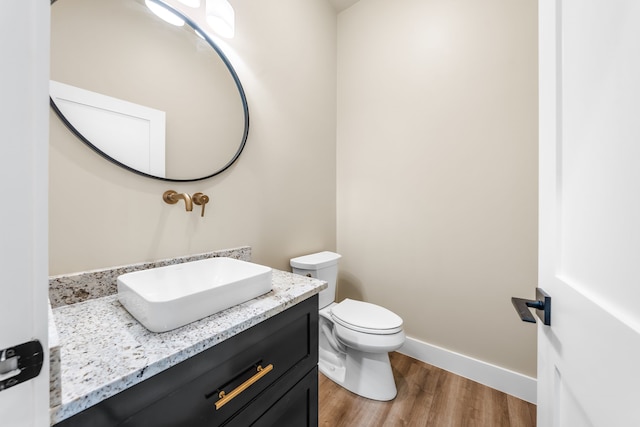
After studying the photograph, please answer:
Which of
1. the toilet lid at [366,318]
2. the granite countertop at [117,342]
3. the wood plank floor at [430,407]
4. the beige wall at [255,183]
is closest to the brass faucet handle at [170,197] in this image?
the beige wall at [255,183]

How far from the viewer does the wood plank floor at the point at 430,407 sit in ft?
4.10

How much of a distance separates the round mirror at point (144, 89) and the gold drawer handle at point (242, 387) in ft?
2.70

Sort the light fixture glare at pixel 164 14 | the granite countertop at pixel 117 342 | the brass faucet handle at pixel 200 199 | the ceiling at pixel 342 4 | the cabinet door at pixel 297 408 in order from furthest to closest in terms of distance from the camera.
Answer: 1. the ceiling at pixel 342 4
2. the brass faucet handle at pixel 200 199
3. the light fixture glare at pixel 164 14
4. the cabinet door at pixel 297 408
5. the granite countertop at pixel 117 342

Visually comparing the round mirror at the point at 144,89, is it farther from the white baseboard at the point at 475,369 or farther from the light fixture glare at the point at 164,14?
the white baseboard at the point at 475,369

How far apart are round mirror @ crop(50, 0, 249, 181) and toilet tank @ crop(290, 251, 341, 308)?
749mm

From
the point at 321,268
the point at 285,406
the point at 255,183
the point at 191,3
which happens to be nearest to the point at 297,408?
the point at 285,406

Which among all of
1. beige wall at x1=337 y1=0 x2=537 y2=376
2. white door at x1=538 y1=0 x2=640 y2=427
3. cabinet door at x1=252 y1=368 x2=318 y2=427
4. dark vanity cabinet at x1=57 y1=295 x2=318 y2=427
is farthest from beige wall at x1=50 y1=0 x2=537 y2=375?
white door at x1=538 y1=0 x2=640 y2=427

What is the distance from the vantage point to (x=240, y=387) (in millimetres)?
635

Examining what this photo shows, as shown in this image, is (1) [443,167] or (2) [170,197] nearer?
(2) [170,197]

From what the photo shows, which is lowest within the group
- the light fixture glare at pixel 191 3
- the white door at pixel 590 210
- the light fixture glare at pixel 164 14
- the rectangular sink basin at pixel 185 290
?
the rectangular sink basin at pixel 185 290

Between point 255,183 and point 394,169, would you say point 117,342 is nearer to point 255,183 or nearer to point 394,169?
point 255,183

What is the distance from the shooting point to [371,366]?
4.62 ft

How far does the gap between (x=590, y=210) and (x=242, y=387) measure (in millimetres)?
863

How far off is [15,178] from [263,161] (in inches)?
46.6
